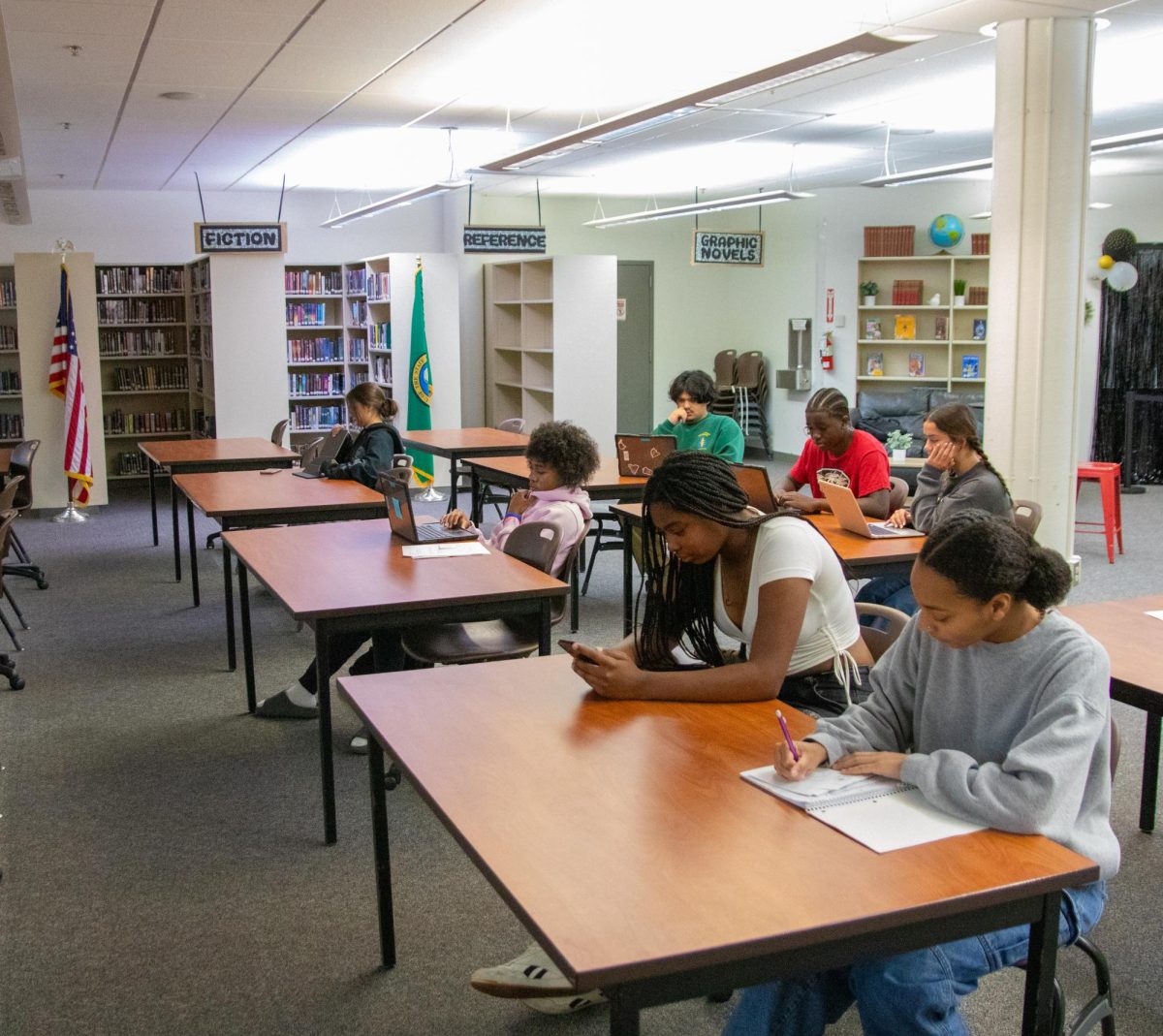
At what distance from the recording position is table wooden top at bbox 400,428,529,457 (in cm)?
771

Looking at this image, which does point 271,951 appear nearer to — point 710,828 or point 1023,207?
point 710,828

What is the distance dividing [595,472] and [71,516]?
18.5 ft

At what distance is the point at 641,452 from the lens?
6148 mm

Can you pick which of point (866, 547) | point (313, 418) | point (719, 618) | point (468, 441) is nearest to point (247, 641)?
point (866, 547)

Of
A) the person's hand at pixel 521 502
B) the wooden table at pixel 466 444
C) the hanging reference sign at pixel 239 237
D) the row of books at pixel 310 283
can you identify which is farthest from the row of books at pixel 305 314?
the person's hand at pixel 521 502

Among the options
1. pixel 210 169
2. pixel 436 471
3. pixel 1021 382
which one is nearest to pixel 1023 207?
pixel 1021 382

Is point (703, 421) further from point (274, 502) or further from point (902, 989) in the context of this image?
point (902, 989)

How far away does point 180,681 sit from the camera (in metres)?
5.23

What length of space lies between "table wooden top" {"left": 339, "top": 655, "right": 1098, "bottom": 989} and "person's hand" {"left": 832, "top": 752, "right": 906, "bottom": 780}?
0.15 metres

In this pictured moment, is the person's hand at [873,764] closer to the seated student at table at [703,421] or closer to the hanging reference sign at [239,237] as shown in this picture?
the seated student at table at [703,421]

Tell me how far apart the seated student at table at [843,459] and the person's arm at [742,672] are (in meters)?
2.48

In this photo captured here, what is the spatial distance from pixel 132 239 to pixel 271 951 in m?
11.4

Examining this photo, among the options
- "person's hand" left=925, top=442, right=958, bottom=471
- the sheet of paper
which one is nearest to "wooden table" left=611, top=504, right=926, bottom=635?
"person's hand" left=925, top=442, right=958, bottom=471

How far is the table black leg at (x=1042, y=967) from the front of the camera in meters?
1.73
